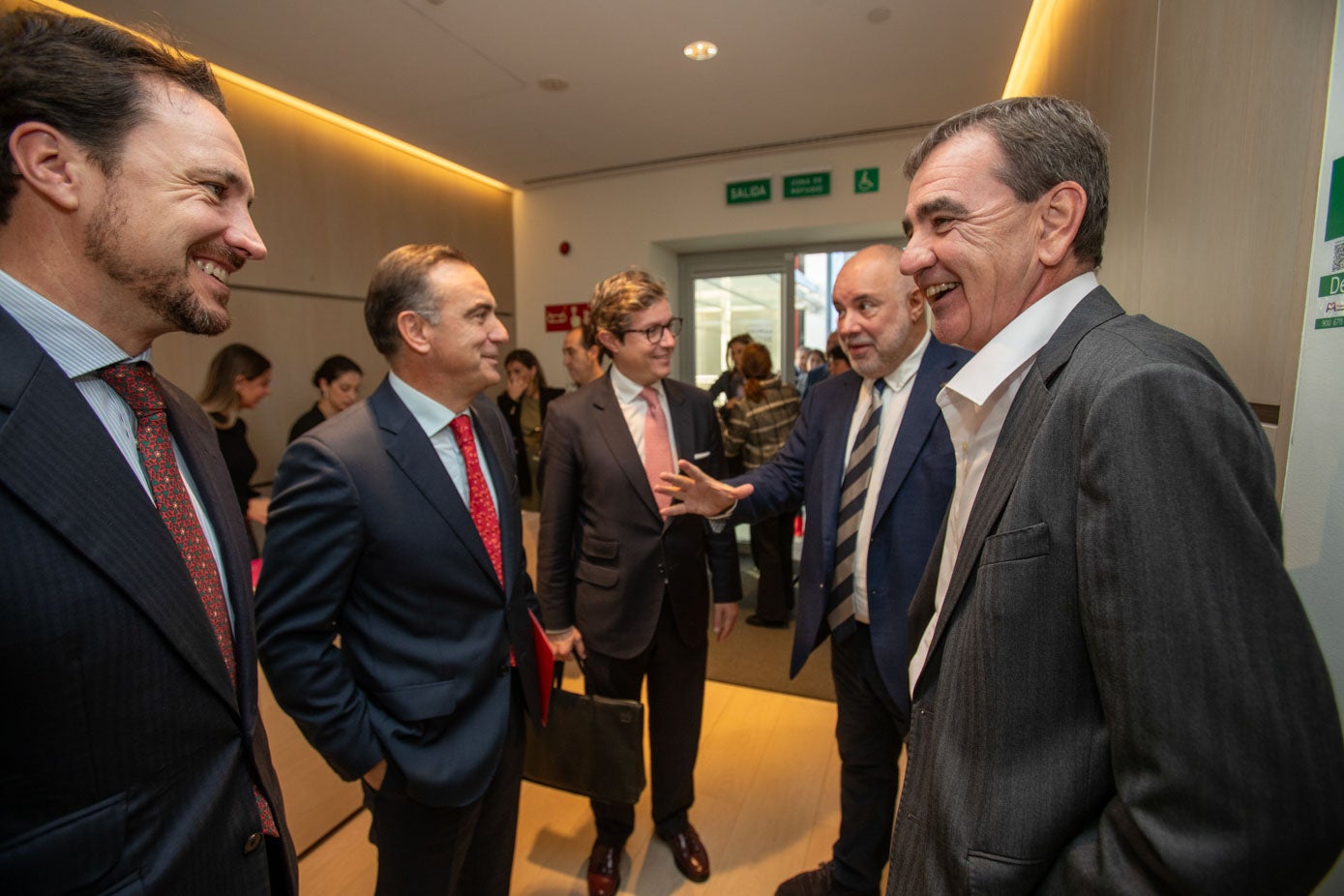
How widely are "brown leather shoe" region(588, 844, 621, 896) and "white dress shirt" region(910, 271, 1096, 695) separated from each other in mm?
1489

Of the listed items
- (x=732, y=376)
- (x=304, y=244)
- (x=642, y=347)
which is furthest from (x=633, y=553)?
(x=304, y=244)

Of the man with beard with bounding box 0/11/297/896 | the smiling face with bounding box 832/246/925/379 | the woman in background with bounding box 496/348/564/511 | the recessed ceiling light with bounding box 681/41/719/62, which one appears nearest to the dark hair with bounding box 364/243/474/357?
the man with beard with bounding box 0/11/297/896

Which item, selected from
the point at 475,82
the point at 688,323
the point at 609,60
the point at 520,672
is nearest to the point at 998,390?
the point at 520,672

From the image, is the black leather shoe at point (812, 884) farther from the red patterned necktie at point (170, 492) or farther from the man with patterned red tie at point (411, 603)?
the red patterned necktie at point (170, 492)

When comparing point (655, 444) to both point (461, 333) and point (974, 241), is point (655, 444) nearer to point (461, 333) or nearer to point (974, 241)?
point (461, 333)

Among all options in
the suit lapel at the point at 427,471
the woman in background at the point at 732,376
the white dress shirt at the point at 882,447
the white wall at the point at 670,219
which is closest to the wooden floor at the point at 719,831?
the white dress shirt at the point at 882,447

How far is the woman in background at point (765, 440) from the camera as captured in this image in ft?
13.1

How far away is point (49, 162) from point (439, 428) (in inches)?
31.3

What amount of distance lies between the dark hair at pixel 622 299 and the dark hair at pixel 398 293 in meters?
0.58

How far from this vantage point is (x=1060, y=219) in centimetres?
90

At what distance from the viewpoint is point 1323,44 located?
0.86m

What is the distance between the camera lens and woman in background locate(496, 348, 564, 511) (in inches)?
190

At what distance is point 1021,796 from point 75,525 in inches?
45.6

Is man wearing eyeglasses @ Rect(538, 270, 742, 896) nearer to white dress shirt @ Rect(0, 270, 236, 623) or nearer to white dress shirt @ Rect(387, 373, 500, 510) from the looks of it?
white dress shirt @ Rect(387, 373, 500, 510)
